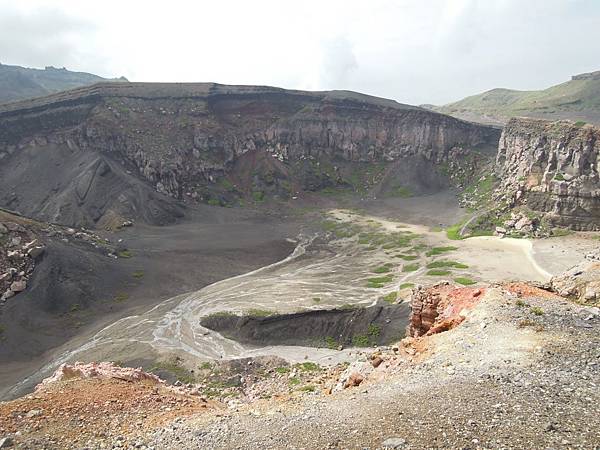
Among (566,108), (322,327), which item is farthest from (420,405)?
(566,108)

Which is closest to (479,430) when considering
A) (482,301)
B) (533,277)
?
(482,301)

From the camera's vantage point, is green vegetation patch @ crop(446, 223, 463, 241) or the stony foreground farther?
green vegetation patch @ crop(446, 223, 463, 241)

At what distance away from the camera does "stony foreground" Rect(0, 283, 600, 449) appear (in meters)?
9.94

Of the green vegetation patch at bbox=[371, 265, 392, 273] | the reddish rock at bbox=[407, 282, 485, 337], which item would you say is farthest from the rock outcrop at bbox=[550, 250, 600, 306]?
the green vegetation patch at bbox=[371, 265, 392, 273]

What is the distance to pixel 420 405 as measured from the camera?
1146 cm

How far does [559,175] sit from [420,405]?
2717 inches

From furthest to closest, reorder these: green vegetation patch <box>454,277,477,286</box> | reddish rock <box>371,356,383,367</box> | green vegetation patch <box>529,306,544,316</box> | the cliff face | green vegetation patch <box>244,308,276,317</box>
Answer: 1. the cliff face
2. green vegetation patch <box>454,277,477,286</box>
3. green vegetation patch <box>244,308,276,317</box>
4. reddish rock <box>371,356,383,367</box>
5. green vegetation patch <box>529,306,544,316</box>

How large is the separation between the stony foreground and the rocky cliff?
7270cm

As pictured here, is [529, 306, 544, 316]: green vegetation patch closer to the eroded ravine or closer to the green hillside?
the eroded ravine

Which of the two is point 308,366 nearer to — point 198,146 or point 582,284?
point 582,284

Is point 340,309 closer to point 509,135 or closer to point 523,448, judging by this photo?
point 523,448

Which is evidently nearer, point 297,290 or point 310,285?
point 297,290

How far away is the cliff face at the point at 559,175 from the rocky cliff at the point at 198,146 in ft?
110

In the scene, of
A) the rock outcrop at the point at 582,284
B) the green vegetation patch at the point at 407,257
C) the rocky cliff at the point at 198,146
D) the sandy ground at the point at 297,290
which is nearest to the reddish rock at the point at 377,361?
the rock outcrop at the point at 582,284
